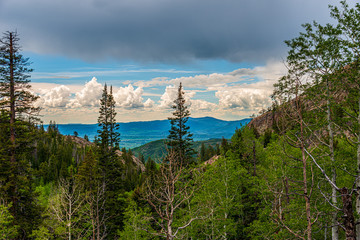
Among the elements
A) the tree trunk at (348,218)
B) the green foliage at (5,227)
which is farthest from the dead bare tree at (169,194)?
the green foliage at (5,227)

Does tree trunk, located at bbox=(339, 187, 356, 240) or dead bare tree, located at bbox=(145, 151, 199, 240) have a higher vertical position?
tree trunk, located at bbox=(339, 187, 356, 240)

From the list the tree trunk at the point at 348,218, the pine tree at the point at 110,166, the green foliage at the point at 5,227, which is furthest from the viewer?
the pine tree at the point at 110,166

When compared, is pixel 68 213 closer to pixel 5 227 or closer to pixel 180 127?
pixel 5 227

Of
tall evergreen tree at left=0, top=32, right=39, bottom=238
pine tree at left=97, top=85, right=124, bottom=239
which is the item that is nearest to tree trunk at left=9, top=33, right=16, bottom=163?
tall evergreen tree at left=0, top=32, right=39, bottom=238

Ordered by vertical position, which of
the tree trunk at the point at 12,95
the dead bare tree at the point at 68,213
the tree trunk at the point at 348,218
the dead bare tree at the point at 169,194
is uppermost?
the tree trunk at the point at 12,95

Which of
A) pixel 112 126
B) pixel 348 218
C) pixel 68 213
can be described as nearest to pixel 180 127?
pixel 112 126

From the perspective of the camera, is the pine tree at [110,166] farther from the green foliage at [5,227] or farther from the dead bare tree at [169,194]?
the dead bare tree at [169,194]

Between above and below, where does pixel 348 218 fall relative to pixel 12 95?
below

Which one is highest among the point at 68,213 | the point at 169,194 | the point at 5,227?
the point at 169,194

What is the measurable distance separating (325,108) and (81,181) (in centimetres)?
3310

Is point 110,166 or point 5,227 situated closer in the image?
point 5,227

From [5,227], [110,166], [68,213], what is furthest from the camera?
[110,166]

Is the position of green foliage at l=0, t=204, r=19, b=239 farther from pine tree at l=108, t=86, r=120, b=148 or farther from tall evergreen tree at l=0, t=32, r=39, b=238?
pine tree at l=108, t=86, r=120, b=148

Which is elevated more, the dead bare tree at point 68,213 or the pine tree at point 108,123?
the pine tree at point 108,123
